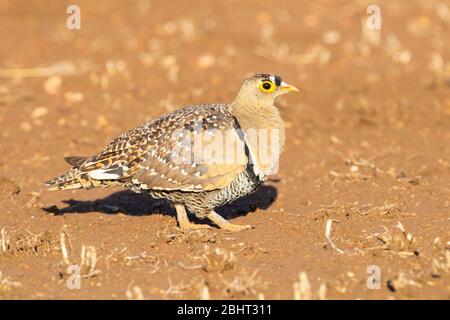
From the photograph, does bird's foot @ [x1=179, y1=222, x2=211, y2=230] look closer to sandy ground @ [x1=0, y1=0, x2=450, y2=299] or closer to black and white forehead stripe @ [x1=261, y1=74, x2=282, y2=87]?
sandy ground @ [x1=0, y1=0, x2=450, y2=299]

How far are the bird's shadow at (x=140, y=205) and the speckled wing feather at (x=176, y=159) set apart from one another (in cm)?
96

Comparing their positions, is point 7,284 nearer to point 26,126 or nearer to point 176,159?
point 176,159

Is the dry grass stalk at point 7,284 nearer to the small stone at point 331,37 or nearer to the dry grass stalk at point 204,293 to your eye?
the dry grass stalk at point 204,293

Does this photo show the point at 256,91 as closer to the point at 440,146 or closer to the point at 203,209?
the point at 203,209

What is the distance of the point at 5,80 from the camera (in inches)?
495

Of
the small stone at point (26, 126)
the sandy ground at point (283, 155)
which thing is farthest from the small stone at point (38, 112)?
the small stone at point (26, 126)

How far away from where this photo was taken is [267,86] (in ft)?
26.0

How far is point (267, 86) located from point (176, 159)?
48.1 inches

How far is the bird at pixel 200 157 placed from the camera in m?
7.41

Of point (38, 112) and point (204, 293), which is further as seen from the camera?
point (38, 112)

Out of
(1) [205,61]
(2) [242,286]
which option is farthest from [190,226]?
(1) [205,61]

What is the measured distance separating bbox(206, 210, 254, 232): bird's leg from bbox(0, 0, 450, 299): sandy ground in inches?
7.2

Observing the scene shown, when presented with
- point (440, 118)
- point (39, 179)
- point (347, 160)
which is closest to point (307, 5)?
point (440, 118)

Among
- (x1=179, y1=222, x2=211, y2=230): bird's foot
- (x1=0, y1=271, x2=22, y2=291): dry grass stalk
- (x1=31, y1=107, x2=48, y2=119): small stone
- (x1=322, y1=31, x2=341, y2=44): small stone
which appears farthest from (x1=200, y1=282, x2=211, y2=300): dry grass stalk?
(x1=322, y1=31, x2=341, y2=44): small stone
